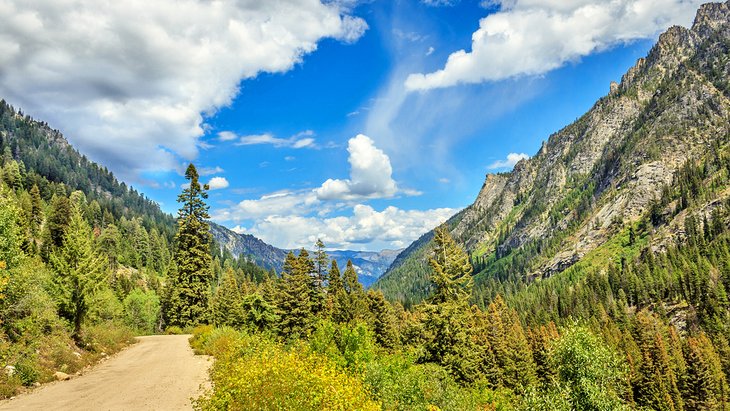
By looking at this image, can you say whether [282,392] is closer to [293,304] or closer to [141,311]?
[293,304]

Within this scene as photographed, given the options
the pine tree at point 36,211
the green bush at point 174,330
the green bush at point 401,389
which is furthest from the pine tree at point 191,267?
the pine tree at point 36,211

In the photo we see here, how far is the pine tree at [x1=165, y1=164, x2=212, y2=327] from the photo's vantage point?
4175 centimetres

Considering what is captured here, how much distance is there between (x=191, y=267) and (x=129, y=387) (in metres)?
27.2

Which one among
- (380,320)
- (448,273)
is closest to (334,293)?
(380,320)

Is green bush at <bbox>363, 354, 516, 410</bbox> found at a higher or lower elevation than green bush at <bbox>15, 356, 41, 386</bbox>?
lower

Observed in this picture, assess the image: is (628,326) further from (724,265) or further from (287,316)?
(287,316)

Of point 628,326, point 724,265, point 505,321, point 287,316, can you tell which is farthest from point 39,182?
point 724,265

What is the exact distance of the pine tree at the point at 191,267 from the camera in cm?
4175

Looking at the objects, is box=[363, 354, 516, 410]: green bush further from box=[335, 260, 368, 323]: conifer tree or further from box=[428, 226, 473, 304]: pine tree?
box=[335, 260, 368, 323]: conifer tree

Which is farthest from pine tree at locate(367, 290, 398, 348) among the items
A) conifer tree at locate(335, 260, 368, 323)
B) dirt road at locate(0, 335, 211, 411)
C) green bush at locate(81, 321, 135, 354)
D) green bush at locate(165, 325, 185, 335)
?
dirt road at locate(0, 335, 211, 411)

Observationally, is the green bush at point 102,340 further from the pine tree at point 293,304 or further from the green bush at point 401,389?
the green bush at point 401,389

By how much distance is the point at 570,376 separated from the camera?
34.1 metres

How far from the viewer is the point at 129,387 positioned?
1598 centimetres

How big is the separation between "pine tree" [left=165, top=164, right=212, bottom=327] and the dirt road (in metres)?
18.6
